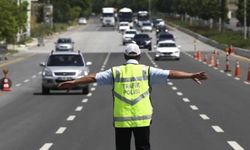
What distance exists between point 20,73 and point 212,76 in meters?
10.2

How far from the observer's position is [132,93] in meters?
8.10

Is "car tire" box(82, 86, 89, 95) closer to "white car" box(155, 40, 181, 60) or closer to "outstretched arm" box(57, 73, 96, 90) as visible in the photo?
"outstretched arm" box(57, 73, 96, 90)

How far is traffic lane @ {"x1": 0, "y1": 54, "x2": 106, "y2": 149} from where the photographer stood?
1567 cm

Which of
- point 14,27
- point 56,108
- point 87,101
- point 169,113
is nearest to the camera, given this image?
point 169,113

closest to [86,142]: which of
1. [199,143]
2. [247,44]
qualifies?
[199,143]

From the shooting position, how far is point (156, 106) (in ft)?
75.0

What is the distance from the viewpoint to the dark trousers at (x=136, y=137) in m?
8.09

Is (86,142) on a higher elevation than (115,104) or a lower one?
lower

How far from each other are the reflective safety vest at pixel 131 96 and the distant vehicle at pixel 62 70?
747 inches

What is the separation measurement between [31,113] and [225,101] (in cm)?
647

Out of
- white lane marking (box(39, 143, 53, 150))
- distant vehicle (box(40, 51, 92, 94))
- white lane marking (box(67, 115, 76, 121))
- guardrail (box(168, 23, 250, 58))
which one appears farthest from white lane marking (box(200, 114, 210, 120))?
guardrail (box(168, 23, 250, 58))

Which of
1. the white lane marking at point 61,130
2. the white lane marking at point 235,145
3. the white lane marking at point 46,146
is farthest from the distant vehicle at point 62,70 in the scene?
the white lane marking at point 235,145

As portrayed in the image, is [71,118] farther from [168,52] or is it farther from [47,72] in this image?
[168,52]

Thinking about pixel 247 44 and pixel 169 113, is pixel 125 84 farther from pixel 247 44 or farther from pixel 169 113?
pixel 247 44
